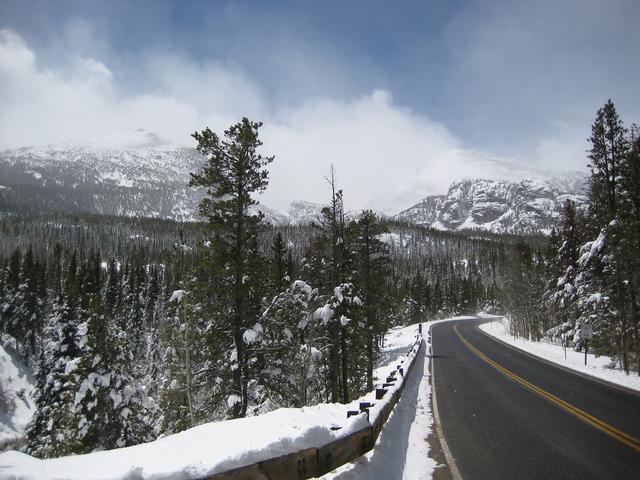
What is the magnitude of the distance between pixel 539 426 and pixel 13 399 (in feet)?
170

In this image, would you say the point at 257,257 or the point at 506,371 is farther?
the point at 506,371

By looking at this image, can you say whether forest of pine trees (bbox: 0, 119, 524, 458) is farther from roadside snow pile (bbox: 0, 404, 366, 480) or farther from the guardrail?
roadside snow pile (bbox: 0, 404, 366, 480)

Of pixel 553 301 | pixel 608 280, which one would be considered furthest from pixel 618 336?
pixel 553 301

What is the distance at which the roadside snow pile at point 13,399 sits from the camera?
36188 millimetres

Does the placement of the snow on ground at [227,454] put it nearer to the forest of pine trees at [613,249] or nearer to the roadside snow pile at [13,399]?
the forest of pine trees at [613,249]

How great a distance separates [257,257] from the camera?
1561 cm

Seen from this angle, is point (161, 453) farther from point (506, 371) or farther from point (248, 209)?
point (506, 371)

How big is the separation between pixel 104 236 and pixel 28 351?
500ft

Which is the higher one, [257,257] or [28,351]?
[257,257]

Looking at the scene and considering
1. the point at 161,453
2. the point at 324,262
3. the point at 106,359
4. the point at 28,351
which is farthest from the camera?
the point at 28,351

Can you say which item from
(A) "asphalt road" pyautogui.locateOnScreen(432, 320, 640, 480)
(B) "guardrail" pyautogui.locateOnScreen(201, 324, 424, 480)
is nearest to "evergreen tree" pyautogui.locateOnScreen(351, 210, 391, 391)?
(A) "asphalt road" pyautogui.locateOnScreen(432, 320, 640, 480)

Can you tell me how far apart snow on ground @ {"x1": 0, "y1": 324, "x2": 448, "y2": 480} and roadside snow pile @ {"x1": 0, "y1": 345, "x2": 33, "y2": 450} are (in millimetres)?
42349

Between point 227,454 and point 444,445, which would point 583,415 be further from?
→ point 227,454

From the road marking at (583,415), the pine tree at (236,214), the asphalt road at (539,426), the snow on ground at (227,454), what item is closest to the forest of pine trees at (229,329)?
the pine tree at (236,214)
